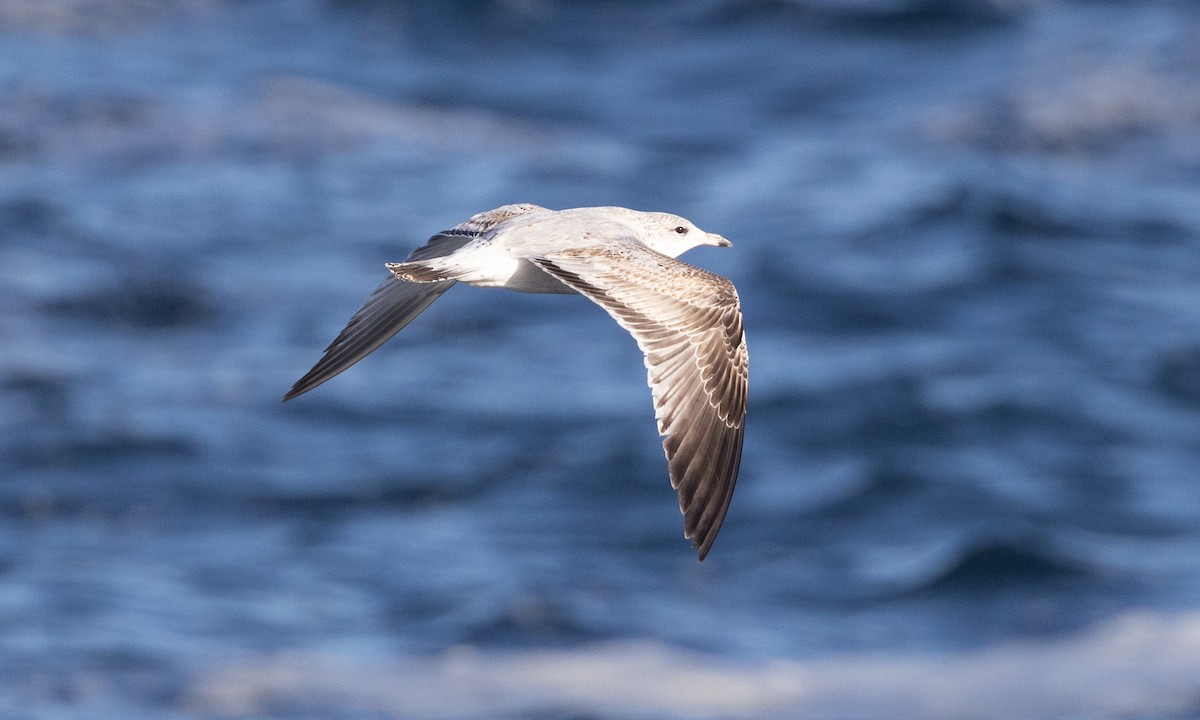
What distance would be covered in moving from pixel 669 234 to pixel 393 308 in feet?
6.08

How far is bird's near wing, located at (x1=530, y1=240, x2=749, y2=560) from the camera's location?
9.70m

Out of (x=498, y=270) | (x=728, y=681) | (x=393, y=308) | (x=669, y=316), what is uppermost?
(x=728, y=681)

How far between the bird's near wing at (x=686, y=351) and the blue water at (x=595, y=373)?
2229 cm

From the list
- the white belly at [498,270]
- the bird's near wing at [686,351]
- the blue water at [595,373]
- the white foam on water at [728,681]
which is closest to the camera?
the bird's near wing at [686,351]

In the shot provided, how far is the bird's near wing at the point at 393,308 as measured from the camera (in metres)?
11.1

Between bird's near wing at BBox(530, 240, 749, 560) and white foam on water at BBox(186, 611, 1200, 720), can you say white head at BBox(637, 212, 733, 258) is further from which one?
white foam on water at BBox(186, 611, 1200, 720)

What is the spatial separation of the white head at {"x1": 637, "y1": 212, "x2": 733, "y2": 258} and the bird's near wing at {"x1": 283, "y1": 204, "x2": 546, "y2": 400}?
0.74 m

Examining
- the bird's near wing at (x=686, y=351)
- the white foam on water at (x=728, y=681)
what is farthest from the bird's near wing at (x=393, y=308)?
the white foam on water at (x=728, y=681)

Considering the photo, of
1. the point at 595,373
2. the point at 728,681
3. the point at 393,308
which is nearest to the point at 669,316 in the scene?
the point at 393,308

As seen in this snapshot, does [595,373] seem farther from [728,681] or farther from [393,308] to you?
[393,308]

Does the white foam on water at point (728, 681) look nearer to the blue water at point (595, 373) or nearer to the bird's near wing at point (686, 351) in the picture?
the blue water at point (595, 373)

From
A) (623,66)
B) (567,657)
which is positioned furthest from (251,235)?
(567,657)

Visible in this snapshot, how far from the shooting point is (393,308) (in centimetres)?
1148

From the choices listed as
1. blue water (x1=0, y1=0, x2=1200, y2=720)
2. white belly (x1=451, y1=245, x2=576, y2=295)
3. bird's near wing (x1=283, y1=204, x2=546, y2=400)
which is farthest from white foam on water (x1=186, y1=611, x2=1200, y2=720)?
white belly (x1=451, y1=245, x2=576, y2=295)
